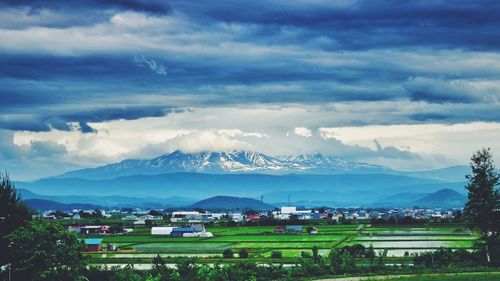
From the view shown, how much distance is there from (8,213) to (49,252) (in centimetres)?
694

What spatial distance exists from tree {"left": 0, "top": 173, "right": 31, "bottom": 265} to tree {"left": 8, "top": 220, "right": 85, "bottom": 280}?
3.44 m

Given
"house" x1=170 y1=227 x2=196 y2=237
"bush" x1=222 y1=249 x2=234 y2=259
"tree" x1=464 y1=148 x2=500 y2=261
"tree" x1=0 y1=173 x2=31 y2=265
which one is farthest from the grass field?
"house" x1=170 y1=227 x2=196 y2=237

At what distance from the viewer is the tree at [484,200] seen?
162ft

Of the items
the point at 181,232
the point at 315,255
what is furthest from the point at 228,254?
the point at 181,232

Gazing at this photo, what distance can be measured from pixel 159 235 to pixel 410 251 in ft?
179

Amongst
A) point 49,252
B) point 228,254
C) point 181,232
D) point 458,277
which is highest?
point 181,232

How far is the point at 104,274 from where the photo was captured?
159 feet

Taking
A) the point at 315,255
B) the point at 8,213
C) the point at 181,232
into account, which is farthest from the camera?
the point at 181,232

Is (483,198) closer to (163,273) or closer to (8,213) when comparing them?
(163,273)

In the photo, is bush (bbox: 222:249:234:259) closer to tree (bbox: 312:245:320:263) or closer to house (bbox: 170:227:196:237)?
tree (bbox: 312:245:320:263)

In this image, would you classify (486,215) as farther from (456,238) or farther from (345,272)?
(456,238)

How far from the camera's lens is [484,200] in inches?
1949

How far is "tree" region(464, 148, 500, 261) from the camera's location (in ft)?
162

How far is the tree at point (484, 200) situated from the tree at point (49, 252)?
27.7 meters
